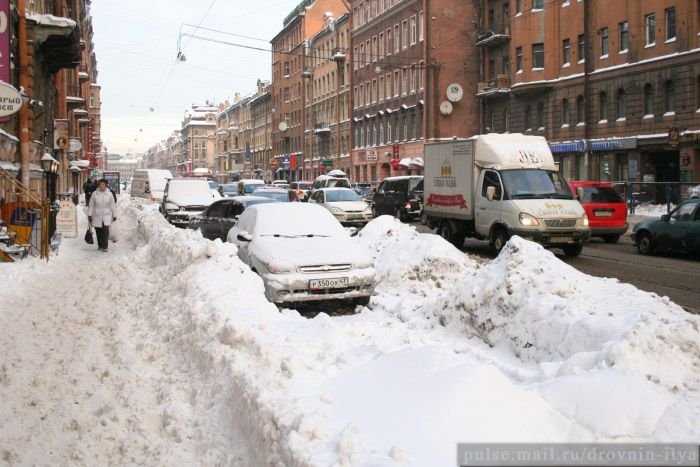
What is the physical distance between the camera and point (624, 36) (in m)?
37.4

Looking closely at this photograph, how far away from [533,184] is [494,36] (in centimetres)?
3420

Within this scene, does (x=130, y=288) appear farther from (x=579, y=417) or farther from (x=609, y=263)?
(x=609, y=263)

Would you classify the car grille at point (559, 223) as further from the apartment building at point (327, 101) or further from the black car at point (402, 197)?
the apartment building at point (327, 101)

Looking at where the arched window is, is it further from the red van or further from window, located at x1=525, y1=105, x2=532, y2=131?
the red van

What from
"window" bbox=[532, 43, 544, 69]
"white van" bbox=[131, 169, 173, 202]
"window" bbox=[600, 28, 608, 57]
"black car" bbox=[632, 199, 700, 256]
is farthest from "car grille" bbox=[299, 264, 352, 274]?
"window" bbox=[532, 43, 544, 69]

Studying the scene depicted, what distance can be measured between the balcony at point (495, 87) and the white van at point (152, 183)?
21.6 m

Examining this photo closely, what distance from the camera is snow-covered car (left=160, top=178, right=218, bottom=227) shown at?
2802 cm

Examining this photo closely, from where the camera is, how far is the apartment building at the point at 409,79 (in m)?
54.7

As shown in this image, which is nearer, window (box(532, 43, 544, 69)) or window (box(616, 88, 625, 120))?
window (box(616, 88, 625, 120))

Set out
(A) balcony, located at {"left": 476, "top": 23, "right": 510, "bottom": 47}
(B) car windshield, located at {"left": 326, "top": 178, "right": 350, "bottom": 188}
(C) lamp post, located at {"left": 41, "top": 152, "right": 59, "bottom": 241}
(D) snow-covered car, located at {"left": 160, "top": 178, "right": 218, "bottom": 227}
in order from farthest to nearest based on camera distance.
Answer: (A) balcony, located at {"left": 476, "top": 23, "right": 510, "bottom": 47}, (B) car windshield, located at {"left": 326, "top": 178, "right": 350, "bottom": 188}, (D) snow-covered car, located at {"left": 160, "top": 178, "right": 218, "bottom": 227}, (C) lamp post, located at {"left": 41, "top": 152, "right": 59, "bottom": 241}

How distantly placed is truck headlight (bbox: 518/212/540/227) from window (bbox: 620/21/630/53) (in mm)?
24416

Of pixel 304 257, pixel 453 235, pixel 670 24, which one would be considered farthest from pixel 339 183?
pixel 304 257

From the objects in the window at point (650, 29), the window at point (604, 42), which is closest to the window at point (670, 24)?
the window at point (650, 29)

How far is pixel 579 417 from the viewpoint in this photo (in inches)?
181
